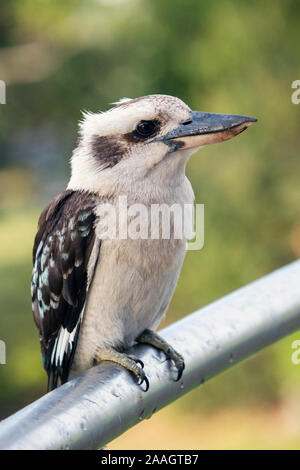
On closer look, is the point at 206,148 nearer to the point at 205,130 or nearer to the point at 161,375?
the point at 205,130

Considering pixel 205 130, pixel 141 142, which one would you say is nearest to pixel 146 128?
pixel 141 142

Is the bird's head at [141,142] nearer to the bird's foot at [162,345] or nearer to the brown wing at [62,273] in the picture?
the brown wing at [62,273]

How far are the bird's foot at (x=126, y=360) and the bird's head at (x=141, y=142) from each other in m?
→ 0.29

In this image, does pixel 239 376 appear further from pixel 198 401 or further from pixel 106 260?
pixel 106 260

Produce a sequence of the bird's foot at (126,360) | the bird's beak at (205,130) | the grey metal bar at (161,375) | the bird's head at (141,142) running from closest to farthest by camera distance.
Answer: the grey metal bar at (161,375), the bird's foot at (126,360), the bird's beak at (205,130), the bird's head at (141,142)

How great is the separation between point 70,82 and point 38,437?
384 centimetres

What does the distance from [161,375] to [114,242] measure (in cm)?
33

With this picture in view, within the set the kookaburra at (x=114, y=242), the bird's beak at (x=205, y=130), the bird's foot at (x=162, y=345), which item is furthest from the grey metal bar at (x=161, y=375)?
the bird's beak at (x=205, y=130)

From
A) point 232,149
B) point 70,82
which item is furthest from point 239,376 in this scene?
point 70,82

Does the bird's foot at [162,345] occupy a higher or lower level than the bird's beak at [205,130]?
lower

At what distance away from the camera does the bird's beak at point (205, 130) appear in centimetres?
120

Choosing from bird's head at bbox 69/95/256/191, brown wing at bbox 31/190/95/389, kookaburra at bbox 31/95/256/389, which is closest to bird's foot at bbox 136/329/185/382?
kookaburra at bbox 31/95/256/389

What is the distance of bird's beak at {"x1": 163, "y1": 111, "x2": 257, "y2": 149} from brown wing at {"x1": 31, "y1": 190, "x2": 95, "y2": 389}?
198mm

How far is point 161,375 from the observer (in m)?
1.12
